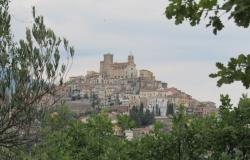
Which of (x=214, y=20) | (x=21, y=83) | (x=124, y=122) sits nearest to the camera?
(x=214, y=20)

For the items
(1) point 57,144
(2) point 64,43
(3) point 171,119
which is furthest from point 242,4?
(1) point 57,144

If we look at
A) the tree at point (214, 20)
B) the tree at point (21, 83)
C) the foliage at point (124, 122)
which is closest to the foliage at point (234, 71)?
the tree at point (214, 20)

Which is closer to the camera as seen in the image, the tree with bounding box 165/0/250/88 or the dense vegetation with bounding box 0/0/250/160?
the tree with bounding box 165/0/250/88


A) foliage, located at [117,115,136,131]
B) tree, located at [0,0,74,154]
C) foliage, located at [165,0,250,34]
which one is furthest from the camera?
foliage, located at [117,115,136,131]

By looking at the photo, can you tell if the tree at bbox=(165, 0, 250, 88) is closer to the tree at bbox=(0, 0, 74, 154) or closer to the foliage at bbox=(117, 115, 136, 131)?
the tree at bbox=(0, 0, 74, 154)

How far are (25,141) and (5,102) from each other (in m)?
1.05

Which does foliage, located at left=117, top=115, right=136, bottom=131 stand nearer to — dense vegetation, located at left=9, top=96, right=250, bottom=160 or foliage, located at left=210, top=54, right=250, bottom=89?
dense vegetation, located at left=9, top=96, right=250, bottom=160

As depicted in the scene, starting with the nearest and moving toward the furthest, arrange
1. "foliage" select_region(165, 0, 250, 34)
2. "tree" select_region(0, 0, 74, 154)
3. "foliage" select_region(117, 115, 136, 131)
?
1. "foliage" select_region(165, 0, 250, 34)
2. "tree" select_region(0, 0, 74, 154)
3. "foliage" select_region(117, 115, 136, 131)

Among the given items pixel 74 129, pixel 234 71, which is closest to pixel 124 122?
pixel 74 129

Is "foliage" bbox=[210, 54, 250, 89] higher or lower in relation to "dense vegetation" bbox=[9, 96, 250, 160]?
higher

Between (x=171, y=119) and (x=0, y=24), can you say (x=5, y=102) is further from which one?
(x=171, y=119)

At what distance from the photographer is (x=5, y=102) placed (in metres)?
10.8

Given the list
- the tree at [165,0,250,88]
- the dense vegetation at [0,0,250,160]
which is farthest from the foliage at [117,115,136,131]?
the tree at [165,0,250,88]

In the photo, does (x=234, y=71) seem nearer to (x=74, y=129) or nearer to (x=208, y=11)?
(x=208, y=11)
